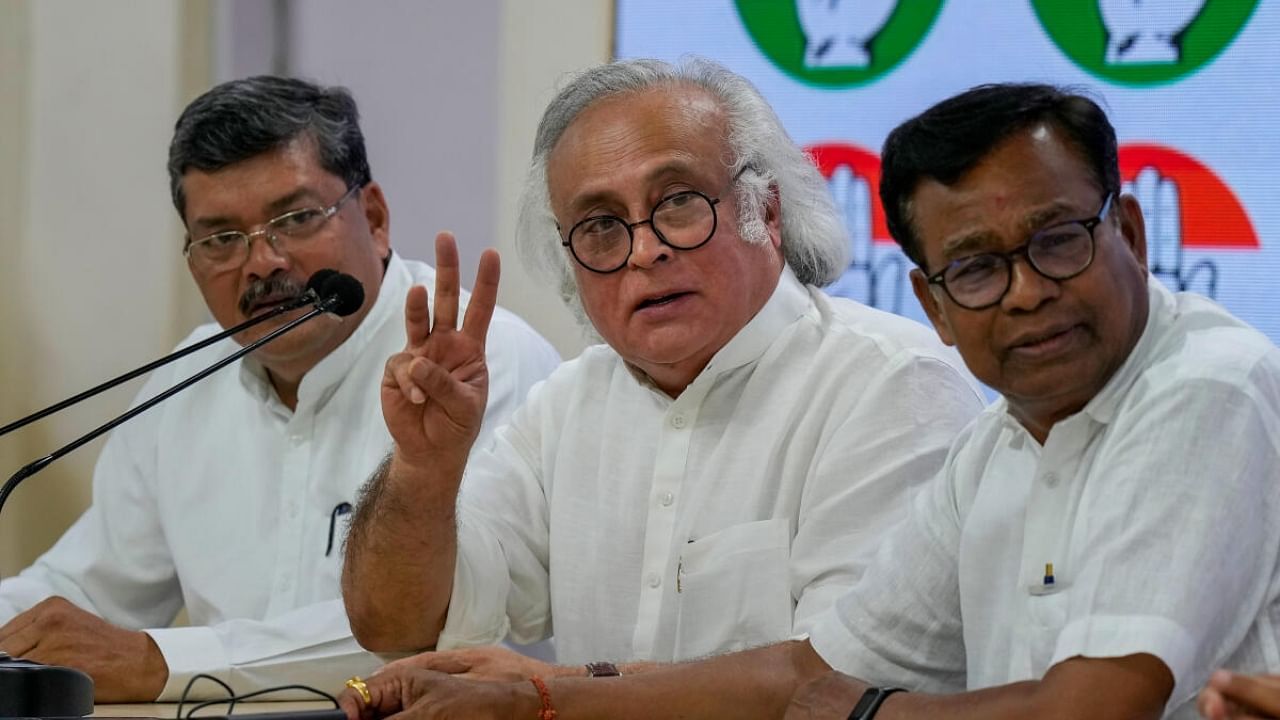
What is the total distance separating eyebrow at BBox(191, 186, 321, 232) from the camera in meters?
3.28

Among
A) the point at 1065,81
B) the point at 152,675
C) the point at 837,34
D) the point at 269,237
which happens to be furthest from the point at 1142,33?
the point at 152,675

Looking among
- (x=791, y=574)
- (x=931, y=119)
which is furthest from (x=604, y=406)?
(x=931, y=119)

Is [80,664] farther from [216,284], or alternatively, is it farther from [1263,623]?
[1263,623]

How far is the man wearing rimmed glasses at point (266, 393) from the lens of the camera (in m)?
3.27

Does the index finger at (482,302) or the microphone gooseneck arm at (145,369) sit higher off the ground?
the index finger at (482,302)

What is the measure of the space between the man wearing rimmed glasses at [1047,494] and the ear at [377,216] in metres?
1.47

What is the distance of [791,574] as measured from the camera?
8.25ft

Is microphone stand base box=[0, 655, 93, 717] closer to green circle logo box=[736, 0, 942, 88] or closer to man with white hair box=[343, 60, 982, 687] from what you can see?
man with white hair box=[343, 60, 982, 687]

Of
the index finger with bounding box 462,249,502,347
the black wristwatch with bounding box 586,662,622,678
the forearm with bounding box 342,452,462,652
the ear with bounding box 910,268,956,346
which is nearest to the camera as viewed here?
the ear with bounding box 910,268,956,346

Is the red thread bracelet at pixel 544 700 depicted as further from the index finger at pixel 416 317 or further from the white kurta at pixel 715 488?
the index finger at pixel 416 317

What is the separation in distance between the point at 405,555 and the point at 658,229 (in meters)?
0.67

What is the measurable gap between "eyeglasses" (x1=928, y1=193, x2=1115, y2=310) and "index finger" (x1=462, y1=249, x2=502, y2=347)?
856mm

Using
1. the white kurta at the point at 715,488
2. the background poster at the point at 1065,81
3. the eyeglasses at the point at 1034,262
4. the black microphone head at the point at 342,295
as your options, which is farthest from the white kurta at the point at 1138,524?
the background poster at the point at 1065,81

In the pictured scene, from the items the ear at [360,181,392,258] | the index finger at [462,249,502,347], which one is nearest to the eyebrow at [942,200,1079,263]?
the index finger at [462,249,502,347]
